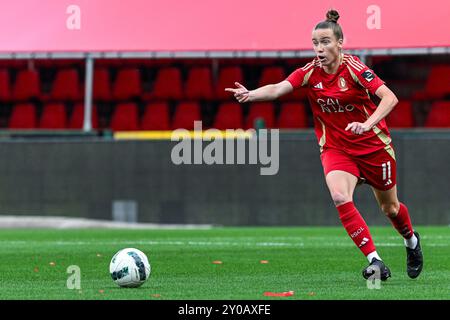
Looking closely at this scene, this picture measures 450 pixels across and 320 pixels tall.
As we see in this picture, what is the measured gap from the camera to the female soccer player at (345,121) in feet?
28.1

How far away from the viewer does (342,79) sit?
872 cm

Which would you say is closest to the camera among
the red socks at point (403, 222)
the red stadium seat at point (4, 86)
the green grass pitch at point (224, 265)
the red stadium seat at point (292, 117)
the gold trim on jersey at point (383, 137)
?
the green grass pitch at point (224, 265)

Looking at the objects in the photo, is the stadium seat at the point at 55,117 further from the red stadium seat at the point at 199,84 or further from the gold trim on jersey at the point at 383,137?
the gold trim on jersey at the point at 383,137

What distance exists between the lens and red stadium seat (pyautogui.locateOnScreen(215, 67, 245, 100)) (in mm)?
22202

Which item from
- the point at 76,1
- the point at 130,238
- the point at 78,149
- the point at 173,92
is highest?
the point at 76,1

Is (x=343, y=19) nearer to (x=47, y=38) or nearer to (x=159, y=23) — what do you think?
(x=159, y=23)

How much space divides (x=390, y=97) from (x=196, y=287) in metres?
1.98

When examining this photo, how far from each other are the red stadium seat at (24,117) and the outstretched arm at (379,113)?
14.9 m

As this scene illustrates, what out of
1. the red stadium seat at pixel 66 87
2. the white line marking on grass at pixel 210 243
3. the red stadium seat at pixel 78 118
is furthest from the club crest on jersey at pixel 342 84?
the red stadium seat at pixel 66 87

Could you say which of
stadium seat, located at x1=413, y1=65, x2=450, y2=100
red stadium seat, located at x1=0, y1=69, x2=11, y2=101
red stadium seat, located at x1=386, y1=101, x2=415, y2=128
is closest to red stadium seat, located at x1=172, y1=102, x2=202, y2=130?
red stadium seat, located at x1=0, y1=69, x2=11, y2=101

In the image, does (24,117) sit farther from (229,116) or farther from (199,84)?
(229,116)

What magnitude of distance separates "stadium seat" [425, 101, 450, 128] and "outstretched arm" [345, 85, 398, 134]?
12.7 meters

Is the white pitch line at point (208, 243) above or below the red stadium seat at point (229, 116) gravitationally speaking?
below
